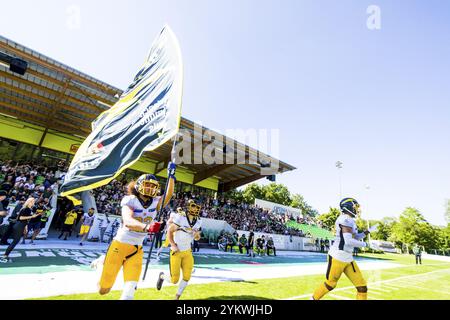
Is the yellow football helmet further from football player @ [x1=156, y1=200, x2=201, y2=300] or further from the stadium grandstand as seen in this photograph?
the stadium grandstand

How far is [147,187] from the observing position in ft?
12.8

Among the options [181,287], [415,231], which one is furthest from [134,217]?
[415,231]

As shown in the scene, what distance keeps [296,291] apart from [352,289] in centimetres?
248

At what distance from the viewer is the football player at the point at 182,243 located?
17.4 ft

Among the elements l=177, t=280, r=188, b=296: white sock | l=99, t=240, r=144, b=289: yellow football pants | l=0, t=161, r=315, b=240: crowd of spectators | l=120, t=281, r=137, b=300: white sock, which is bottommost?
l=177, t=280, r=188, b=296: white sock

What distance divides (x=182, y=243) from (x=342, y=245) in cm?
352

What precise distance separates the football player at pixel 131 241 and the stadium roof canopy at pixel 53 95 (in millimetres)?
13749

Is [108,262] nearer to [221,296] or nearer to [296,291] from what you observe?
[221,296]

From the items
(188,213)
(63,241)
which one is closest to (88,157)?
(188,213)

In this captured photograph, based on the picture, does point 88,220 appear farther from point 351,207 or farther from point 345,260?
point 351,207

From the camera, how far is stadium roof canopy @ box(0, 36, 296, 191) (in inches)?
534

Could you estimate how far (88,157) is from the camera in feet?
14.7

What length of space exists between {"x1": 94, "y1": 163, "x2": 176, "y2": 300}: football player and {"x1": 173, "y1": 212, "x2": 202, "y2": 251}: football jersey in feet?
5.26

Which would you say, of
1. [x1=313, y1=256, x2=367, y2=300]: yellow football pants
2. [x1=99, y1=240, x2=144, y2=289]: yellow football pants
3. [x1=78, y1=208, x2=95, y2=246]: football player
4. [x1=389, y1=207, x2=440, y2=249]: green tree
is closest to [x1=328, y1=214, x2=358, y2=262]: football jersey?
[x1=313, y1=256, x2=367, y2=300]: yellow football pants
